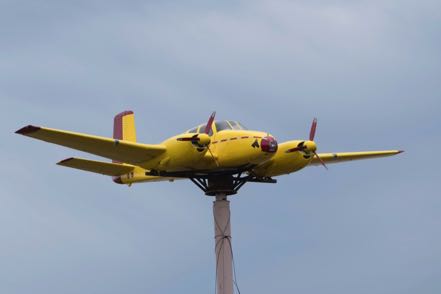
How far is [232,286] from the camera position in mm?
66625

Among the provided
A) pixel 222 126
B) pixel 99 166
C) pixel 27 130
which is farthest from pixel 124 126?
pixel 27 130

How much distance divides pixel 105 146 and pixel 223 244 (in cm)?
1124

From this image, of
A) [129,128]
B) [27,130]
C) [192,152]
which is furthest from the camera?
[129,128]

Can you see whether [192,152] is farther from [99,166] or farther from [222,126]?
[99,166]

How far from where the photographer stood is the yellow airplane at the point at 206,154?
6034 cm

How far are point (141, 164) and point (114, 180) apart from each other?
9026 millimetres

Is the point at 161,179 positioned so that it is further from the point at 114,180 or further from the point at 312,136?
the point at 312,136

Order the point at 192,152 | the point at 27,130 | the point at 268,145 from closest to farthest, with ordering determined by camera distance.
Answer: the point at 27,130 < the point at 192,152 < the point at 268,145

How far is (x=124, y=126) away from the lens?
74.4 meters

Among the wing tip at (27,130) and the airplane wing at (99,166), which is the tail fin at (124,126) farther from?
the wing tip at (27,130)

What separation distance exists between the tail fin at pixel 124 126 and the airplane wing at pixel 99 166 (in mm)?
4878

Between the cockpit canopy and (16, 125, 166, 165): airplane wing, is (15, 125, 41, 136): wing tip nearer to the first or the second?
(16, 125, 166, 165): airplane wing

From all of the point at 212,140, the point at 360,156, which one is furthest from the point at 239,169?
the point at 360,156

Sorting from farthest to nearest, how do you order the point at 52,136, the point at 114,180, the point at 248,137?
the point at 114,180 < the point at 248,137 < the point at 52,136
